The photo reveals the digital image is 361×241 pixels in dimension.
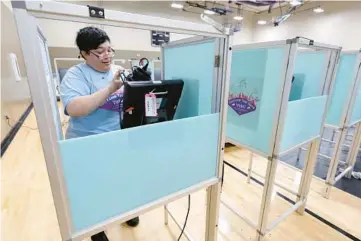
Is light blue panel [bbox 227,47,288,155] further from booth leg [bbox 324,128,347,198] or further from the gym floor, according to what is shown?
the gym floor

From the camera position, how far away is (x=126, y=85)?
71 cm

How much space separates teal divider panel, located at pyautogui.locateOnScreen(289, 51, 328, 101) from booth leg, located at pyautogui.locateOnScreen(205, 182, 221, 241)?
3.92ft

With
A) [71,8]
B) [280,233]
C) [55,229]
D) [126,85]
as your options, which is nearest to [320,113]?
[280,233]

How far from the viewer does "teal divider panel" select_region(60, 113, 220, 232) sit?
636 mm

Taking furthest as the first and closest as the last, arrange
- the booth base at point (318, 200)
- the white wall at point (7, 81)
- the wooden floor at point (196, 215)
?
1. the white wall at point (7, 81)
2. the booth base at point (318, 200)
3. the wooden floor at point (196, 215)

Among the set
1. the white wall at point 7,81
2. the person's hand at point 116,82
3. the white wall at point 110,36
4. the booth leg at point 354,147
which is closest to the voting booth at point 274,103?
the person's hand at point 116,82

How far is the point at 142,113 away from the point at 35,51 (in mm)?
382

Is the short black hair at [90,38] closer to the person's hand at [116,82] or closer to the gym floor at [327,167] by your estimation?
the person's hand at [116,82]

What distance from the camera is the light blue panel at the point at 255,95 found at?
123 cm

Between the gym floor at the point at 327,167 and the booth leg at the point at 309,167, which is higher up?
the booth leg at the point at 309,167

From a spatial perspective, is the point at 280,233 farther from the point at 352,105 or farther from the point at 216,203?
the point at 352,105

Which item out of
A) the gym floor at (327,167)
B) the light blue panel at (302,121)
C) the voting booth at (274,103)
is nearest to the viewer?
the voting booth at (274,103)

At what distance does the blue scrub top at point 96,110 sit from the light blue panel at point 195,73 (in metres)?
0.36

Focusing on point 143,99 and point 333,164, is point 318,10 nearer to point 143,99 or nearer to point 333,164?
point 333,164
